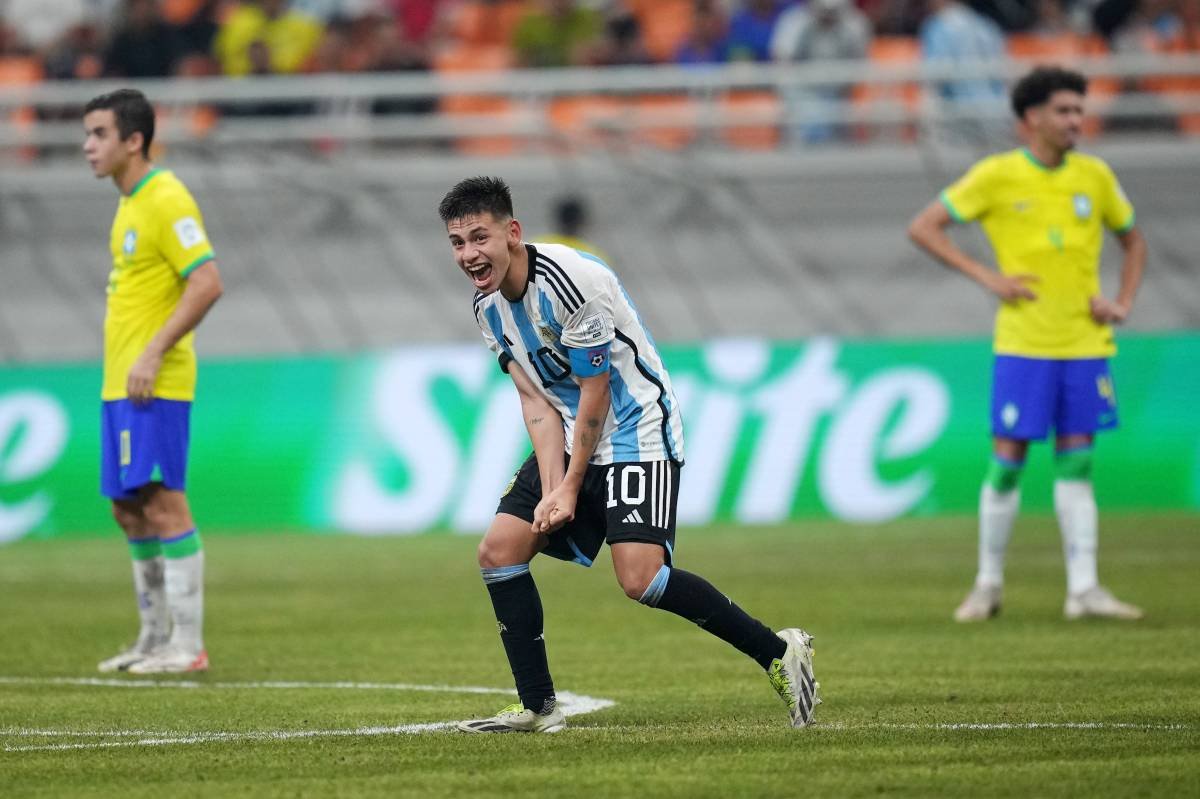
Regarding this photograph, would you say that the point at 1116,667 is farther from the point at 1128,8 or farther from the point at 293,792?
the point at 1128,8

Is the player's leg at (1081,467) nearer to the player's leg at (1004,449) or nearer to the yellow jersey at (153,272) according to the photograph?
the player's leg at (1004,449)

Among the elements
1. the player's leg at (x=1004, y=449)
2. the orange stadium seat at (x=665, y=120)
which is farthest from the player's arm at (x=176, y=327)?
the orange stadium seat at (x=665, y=120)

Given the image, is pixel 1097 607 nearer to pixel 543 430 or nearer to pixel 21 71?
pixel 543 430

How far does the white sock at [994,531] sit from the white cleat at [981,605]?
4 cm

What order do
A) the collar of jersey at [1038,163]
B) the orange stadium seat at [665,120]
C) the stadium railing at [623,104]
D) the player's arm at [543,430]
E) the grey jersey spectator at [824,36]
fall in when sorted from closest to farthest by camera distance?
the player's arm at [543,430], the collar of jersey at [1038,163], the stadium railing at [623,104], the orange stadium seat at [665,120], the grey jersey spectator at [824,36]

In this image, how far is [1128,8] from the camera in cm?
1952

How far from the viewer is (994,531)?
412 inches

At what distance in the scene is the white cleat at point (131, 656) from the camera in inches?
350

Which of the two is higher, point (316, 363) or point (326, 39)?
point (326, 39)

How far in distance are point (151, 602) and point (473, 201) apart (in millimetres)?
3531

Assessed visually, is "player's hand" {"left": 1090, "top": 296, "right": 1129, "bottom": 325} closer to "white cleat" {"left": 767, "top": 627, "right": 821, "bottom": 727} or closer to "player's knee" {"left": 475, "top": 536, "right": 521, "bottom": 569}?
"white cleat" {"left": 767, "top": 627, "right": 821, "bottom": 727}

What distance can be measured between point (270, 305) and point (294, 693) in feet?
38.2

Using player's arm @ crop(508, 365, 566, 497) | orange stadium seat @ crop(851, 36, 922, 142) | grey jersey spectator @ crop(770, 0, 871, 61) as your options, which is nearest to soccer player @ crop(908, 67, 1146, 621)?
player's arm @ crop(508, 365, 566, 497)

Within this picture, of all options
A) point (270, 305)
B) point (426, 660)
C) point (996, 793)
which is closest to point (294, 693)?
point (426, 660)
